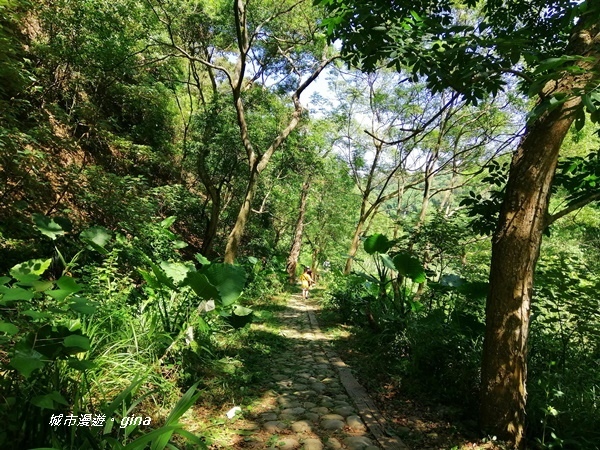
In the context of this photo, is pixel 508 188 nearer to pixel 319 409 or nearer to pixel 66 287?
pixel 319 409

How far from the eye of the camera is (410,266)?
16.7 feet

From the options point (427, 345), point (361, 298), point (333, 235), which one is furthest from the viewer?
point (333, 235)

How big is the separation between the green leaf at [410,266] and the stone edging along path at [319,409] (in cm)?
169

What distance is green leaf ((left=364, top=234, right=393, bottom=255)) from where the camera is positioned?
5.69 meters

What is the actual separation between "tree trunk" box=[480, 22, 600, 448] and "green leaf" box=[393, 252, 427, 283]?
2.05 meters

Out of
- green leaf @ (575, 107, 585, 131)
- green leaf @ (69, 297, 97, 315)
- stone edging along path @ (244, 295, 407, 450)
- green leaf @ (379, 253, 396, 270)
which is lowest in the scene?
stone edging along path @ (244, 295, 407, 450)

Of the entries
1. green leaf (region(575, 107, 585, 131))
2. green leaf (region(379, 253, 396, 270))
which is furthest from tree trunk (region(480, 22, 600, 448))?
green leaf (region(379, 253, 396, 270))

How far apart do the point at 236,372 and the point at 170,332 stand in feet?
3.16

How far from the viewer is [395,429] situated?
3.27 metres

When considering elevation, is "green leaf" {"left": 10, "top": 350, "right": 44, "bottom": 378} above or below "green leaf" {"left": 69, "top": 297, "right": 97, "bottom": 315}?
below

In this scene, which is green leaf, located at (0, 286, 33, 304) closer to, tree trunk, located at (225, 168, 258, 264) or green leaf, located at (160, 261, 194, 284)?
green leaf, located at (160, 261, 194, 284)

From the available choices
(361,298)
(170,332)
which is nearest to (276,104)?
(361,298)

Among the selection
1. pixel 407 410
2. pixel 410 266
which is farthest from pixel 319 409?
pixel 410 266

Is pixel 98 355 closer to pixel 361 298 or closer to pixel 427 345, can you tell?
pixel 427 345
